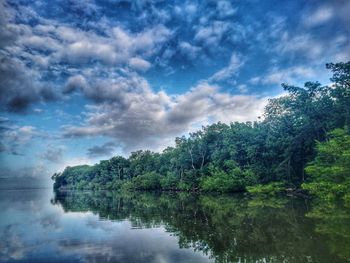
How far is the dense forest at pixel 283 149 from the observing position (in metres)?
25.9

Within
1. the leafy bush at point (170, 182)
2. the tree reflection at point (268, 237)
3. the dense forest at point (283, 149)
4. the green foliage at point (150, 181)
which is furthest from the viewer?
the green foliage at point (150, 181)

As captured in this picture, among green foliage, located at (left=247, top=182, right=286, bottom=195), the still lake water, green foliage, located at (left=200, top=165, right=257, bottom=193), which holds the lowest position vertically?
the still lake water

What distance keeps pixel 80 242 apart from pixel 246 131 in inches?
1678

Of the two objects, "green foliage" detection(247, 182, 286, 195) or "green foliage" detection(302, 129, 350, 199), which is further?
"green foliage" detection(247, 182, 286, 195)

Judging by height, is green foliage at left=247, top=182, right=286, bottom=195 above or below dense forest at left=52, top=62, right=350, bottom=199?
below

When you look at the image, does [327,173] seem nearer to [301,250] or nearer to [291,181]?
[291,181]

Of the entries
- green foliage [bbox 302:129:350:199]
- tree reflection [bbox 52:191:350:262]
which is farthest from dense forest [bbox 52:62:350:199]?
tree reflection [bbox 52:191:350:262]

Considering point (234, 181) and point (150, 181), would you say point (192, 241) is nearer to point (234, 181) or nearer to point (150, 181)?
point (234, 181)

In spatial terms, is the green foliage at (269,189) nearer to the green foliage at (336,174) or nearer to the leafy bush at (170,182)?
the green foliage at (336,174)

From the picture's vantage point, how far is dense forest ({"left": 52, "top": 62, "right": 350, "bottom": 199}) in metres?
25.9

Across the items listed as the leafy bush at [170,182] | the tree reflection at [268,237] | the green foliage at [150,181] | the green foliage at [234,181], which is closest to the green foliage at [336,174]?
the tree reflection at [268,237]

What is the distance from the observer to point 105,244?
1108 cm

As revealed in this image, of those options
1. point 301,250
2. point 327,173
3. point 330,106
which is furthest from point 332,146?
point 301,250

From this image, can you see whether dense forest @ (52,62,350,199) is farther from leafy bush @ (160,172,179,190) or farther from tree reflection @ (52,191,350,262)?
tree reflection @ (52,191,350,262)
